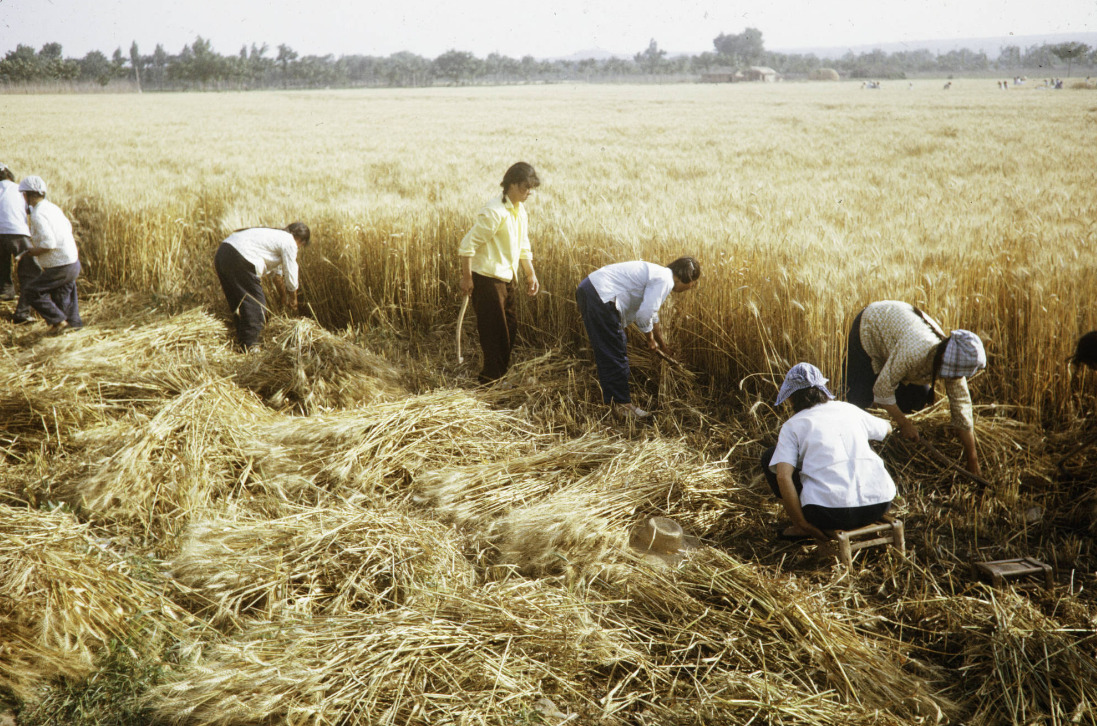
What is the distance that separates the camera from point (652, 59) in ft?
283

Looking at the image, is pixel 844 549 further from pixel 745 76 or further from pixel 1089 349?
pixel 745 76

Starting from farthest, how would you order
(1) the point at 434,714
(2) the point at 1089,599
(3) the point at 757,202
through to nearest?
(3) the point at 757,202
(2) the point at 1089,599
(1) the point at 434,714

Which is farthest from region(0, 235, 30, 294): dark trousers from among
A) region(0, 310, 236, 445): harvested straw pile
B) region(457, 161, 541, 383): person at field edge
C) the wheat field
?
region(457, 161, 541, 383): person at field edge

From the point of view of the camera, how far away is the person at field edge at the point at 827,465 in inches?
104

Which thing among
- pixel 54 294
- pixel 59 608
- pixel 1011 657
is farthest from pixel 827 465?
pixel 54 294

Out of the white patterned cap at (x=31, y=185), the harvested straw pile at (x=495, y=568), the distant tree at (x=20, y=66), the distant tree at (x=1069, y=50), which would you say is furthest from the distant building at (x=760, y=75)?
the harvested straw pile at (x=495, y=568)

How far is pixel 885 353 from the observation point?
3395 millimetres

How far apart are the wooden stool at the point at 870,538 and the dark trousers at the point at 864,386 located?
0.82 m

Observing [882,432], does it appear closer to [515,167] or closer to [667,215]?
[515,167]

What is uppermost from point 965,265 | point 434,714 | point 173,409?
point 965,265

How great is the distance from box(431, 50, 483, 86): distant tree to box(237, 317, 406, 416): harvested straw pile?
250 ft

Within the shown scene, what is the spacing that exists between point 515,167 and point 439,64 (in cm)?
8073

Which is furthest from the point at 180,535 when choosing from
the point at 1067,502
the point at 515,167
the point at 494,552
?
the point at 1067,502

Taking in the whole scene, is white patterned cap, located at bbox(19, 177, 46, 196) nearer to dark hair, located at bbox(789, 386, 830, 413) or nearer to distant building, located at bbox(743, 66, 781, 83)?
dark hair, located at bbox(789, 386, 830, 413)
